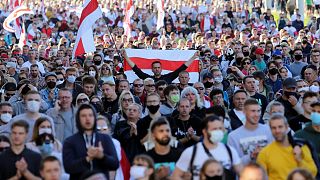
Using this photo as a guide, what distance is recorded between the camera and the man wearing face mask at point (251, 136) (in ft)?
41.4

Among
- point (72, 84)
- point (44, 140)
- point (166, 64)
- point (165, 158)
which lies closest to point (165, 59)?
point (166, 64)

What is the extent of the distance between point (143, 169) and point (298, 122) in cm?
402

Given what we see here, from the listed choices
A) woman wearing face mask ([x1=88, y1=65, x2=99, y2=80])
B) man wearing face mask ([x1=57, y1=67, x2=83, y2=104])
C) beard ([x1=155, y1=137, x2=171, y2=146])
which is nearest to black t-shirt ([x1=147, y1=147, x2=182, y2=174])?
beard ([x1=155, y1=137, x2=171, y2=146])

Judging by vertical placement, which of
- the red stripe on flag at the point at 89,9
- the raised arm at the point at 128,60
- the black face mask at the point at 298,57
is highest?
the red stripe on flag at the point at 89,9

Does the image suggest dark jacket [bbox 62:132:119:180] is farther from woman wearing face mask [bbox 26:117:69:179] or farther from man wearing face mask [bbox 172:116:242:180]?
man wearing face mask [bbox 172:116:242:180]

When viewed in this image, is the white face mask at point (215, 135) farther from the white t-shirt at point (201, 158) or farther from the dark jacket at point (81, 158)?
the dark jacket at point (81, 158)

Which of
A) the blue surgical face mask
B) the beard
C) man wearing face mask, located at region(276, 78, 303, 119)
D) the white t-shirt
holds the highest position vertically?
man wearing face mask, located at region(276, 78, 303, 119)

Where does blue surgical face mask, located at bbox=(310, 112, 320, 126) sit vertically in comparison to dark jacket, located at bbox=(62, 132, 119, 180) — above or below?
above

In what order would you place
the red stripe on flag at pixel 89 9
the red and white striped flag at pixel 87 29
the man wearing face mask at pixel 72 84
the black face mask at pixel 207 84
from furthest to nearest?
1. the red stripe on flag at pixel 89 9
2. the red and white striped flag at pixel 87 29
3. the black face mask at pixel 207 84
4. the man wearing face mask at pixel 72 84

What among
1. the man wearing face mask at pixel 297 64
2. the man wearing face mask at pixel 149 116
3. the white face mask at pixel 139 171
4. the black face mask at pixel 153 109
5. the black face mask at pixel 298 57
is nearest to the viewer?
the white face mask at pixel 139 171

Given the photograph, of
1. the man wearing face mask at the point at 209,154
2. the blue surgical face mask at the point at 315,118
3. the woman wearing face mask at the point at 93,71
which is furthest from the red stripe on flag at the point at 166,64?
the man wearing face mask at the point at 209,154

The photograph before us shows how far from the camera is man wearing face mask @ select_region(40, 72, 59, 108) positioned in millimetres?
17547

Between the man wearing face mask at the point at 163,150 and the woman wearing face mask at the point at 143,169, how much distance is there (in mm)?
744

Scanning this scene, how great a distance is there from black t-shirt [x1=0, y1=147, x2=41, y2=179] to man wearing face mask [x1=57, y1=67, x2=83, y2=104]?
17.5 ft
